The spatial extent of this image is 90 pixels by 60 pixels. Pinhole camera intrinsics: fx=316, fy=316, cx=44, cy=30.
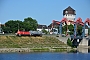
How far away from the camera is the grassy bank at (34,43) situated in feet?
264

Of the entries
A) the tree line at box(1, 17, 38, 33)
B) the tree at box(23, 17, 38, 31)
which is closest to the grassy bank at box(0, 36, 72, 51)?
the tree line at box(1, 17, 38, 33)

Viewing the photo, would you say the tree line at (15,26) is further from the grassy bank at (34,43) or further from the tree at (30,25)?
the grassy bank at (34,43)

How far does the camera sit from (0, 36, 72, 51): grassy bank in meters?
80.6

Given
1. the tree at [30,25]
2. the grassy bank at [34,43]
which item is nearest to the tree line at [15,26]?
the tree at [30,25]

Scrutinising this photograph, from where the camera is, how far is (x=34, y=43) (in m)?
87.0

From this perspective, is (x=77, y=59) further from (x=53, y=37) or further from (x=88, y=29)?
(x=88, y=29)

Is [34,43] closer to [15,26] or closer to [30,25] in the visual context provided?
[15,26]

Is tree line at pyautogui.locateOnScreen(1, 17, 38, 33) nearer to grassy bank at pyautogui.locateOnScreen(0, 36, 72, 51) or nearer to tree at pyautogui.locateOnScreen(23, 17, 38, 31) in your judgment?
tree at pyautogui.locateOnScreen(23, 17, 38, 31)

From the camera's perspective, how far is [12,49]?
7519 cm

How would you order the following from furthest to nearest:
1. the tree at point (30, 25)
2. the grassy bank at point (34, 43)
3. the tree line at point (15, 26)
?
the tree at point (30, 25), the tree line at point (15, 26), the grassy bank at point (34, 43)

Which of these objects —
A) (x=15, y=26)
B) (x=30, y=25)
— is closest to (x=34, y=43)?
(x=15, y=26)

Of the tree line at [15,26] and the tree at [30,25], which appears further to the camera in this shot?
the tree at [30,25]

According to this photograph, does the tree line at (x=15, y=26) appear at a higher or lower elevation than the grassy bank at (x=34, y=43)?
higher

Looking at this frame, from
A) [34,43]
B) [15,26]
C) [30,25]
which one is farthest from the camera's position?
[30,25]
